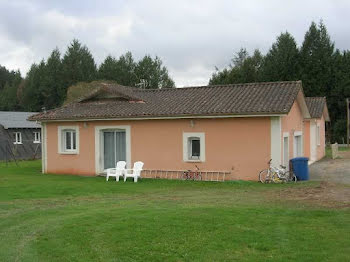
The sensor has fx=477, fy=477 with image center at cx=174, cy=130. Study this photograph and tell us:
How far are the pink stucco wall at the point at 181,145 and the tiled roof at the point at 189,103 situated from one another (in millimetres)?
491

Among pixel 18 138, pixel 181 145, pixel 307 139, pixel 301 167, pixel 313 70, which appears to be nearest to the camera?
pixel 301 167

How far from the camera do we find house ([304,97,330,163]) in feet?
93.6

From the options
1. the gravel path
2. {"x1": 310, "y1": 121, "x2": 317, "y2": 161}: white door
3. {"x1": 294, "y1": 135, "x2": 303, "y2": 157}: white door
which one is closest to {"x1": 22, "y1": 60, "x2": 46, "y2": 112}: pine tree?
{"x1": 310, "y1": 121, "x2": 317, "y2": 161}: white door

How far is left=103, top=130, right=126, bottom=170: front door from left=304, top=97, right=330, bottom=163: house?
37.7 ft

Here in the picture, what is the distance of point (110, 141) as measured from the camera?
2239 cm

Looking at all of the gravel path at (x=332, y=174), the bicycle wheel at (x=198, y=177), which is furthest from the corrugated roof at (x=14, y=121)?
the gravel path at (x=332, y=174)

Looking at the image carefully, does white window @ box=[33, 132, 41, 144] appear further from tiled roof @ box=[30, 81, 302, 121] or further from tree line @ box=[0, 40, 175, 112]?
tree line @ box=[0, 40, 175, 112]

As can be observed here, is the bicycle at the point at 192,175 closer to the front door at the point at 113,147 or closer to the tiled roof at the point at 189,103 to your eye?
the tiled roof at the point at 189,103

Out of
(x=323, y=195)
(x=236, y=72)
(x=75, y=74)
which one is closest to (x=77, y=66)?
(x=75, y=74)

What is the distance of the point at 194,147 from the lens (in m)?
20.4

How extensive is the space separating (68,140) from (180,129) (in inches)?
255

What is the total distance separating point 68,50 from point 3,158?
34296 mm

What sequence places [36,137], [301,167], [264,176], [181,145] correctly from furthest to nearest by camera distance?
[36,137]
[181,145]
[301,167]
[264,176]

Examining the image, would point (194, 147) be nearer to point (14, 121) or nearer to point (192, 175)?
point (192, 175)
